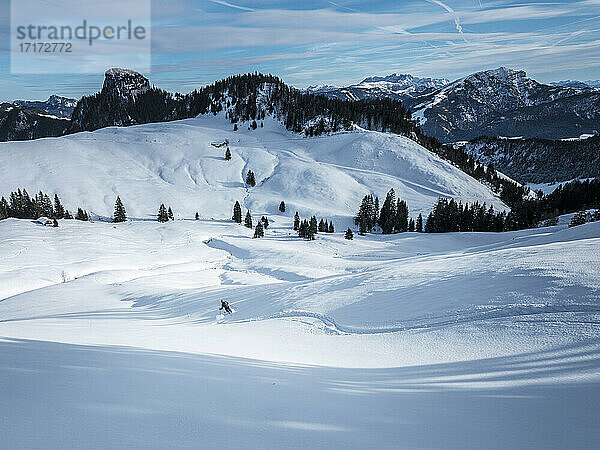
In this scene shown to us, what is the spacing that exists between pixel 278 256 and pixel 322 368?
3020cm

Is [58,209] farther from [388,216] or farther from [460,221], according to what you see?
[460,221]

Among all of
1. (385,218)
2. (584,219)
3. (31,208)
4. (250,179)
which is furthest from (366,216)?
(31,208)

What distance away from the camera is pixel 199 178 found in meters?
89.6

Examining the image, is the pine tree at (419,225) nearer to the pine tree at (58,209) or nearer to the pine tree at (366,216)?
the pine tree at (366,216)

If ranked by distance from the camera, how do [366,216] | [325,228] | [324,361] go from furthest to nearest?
[366,216], [325,228], [324,361]

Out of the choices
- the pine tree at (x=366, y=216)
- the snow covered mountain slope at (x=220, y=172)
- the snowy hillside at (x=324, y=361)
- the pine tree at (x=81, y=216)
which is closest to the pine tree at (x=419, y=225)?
the snow covered mountain slope at (x=220, y=172)

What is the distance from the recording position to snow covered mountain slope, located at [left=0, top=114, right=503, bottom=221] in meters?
75.4

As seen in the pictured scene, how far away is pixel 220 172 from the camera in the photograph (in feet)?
306

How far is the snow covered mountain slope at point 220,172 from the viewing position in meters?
75.4

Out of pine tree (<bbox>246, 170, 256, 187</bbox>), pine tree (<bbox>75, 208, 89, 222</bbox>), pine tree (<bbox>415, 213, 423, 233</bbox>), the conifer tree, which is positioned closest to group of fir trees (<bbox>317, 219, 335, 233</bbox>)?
pine tree (<bbox>415, 213, 423, 233</bbox>)

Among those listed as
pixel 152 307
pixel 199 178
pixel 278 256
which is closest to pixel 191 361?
pixel 152 307

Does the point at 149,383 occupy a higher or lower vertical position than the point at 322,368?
higher

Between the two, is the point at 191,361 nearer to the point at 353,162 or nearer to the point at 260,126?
the point at 353,162

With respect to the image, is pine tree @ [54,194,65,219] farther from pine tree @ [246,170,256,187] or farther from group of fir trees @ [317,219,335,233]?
group of fir trees @ [317,219,335,233]
